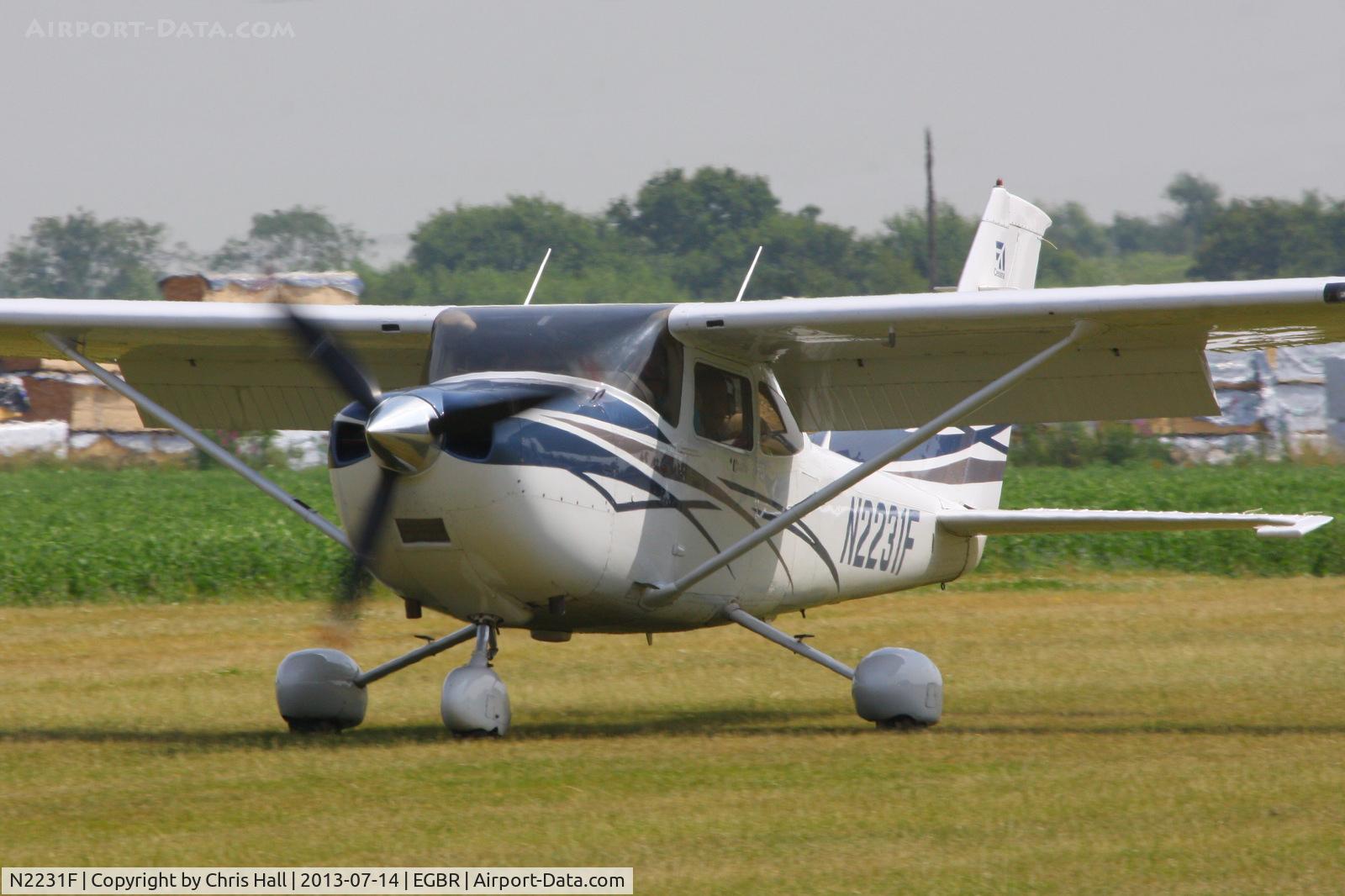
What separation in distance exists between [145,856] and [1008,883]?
9.77 feet

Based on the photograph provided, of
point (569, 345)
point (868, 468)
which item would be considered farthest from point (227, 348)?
point (868, 468)

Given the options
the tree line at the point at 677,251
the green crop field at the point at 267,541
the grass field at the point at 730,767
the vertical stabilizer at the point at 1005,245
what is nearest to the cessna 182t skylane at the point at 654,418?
the grass field at the point at 730,767

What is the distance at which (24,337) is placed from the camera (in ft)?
38.8

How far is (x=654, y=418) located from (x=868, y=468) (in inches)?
49.1

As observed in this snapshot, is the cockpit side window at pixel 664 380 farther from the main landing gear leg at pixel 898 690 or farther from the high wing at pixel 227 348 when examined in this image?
the main landing gear leg at pixel 898 690

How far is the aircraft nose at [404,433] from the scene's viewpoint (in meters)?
8.28

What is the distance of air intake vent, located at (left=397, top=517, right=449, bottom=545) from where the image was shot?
883cm

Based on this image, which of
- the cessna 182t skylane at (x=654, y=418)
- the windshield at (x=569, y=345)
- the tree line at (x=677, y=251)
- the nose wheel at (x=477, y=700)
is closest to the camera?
the cessna 182t skylane at (x=654, y=418)

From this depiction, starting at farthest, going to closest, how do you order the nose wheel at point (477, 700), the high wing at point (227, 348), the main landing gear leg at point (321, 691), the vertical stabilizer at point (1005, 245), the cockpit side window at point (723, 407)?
the vertical stabilizer at point (1005, 245)
the high wing at point (227, 348)
the cockpit side window at point (723, 407)
the main landing gear leg at point (321, 691)
the nose wheel at point (477, 700)

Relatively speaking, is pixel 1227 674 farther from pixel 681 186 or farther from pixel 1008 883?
pixel 681 186

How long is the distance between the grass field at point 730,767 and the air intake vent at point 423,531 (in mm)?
1061

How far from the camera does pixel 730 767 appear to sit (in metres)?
8.62

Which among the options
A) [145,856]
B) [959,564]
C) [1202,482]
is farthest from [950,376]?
[1202,482]

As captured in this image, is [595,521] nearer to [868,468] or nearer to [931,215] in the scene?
[868,468]
